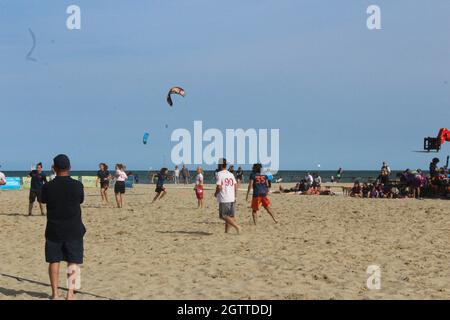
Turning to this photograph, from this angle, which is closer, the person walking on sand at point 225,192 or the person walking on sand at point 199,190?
the person walking on sand at point 225,192

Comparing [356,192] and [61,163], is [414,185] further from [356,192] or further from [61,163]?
[61,163]

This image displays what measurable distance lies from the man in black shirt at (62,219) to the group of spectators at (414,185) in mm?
21101

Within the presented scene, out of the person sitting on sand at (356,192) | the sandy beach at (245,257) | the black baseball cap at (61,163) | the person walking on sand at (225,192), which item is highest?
the black baseball cap at (61,163)

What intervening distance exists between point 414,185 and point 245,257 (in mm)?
17389

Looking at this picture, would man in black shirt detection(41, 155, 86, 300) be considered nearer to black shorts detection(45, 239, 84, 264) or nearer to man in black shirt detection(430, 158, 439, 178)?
black shorts detection(45, 239, 84, 264)

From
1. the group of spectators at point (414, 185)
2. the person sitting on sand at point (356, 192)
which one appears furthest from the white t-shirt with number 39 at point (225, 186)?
the person sitting on sand at point (356, 192)

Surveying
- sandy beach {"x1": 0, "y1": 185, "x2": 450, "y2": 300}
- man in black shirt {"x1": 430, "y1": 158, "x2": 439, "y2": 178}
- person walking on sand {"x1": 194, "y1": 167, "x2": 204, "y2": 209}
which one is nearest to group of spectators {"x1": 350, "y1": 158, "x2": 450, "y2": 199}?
man in black shirt {"x1": 430, "y1": 158, "x2": 439, "y2": 178}

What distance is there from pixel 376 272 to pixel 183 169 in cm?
4250

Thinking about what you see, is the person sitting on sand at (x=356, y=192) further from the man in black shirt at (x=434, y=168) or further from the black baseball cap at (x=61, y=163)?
the black baseball cap at (x=61, y=163)

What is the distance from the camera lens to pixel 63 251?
6.61 meters

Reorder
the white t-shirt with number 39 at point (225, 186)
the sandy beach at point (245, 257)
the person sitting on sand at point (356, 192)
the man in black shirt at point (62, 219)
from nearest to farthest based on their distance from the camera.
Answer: the man in black shirt at point (62, 219) < the sandy beach at point (245, 257) < the white t-shirt with number 39 at point (225, 186) < the person sitting on sand at point (356, 192)

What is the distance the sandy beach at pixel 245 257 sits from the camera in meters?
7.42
